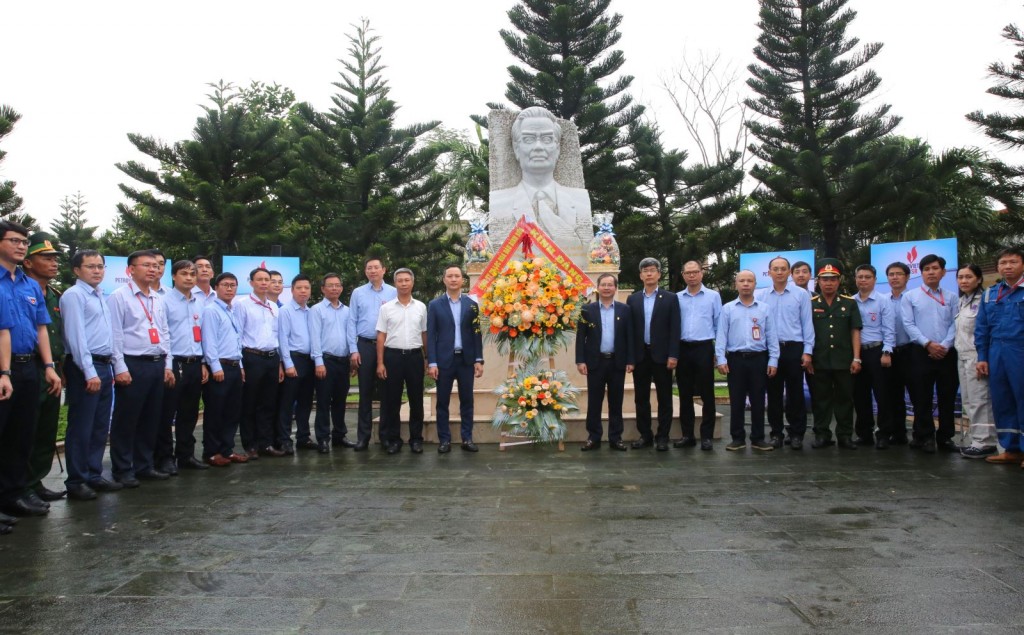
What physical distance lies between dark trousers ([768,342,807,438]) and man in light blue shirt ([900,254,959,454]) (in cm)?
70

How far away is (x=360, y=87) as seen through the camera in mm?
15438

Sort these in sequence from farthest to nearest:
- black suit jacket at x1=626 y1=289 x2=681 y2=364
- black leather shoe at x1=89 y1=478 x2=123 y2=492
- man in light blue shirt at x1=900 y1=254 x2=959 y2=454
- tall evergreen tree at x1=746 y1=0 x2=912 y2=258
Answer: tall evergreen tree at x1=746 y1=0 x2=912 y2=258
black suit jacket at x1=626 y1=289 x2=681 y2=364
man in light blue shirt at x1=900 y1=254 x2=959 y2=454
black leather shoe at x1=89 y1=478 x2=123 y2=492

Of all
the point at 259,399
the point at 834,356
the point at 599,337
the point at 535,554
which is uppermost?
the point at 599,337

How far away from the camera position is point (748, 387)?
515 cm

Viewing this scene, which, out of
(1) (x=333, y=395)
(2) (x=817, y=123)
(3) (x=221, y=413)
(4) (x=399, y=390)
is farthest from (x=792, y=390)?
(2) (x=817, y=123)

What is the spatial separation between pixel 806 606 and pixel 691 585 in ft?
1.08

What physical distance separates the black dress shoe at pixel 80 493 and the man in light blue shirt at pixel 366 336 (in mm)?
1845

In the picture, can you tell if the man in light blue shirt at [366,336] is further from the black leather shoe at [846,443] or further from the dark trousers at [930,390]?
the dark trousers at [930,390]

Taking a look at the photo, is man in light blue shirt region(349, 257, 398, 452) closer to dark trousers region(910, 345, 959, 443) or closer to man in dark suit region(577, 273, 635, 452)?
man in dark suit region(577, 273, 635, 452)

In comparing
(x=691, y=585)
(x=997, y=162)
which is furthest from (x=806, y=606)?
(x=997, y=162)

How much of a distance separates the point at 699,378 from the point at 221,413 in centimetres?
310

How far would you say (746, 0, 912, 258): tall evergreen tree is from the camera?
13.4m

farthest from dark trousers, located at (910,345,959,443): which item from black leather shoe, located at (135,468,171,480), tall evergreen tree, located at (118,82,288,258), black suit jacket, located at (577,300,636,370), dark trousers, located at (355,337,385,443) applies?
tall evergreen tree, located at (118,82,288,258)

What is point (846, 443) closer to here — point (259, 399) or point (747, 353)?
point (747, 353)
